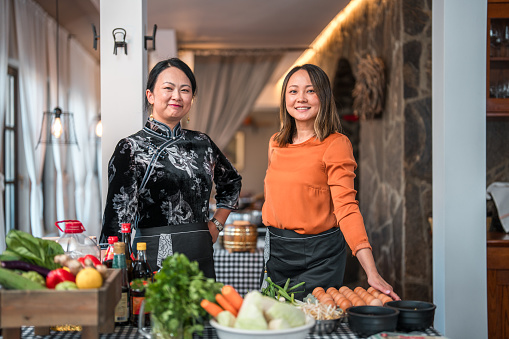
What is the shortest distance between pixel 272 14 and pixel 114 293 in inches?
194

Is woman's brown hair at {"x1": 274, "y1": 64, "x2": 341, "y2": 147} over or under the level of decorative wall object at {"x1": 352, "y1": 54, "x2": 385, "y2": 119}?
→ under

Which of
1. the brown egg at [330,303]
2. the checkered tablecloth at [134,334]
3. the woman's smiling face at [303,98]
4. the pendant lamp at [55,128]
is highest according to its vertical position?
the pendant lamp at [55,128]

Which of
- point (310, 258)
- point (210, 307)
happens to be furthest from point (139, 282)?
point (310, 258)

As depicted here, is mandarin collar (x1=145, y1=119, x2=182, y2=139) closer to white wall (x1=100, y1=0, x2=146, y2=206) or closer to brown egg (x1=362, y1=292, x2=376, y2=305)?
white wall (x1=100, y1=0, x2=146, y2=206)

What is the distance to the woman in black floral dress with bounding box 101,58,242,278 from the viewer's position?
2.10 meters

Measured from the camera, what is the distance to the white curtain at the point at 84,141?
7293 mm

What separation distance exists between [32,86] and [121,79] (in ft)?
10.5

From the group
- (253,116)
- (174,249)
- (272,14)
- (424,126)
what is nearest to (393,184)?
(424,126)

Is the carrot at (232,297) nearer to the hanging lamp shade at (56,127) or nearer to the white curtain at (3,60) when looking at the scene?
the white curtain at (3,60)

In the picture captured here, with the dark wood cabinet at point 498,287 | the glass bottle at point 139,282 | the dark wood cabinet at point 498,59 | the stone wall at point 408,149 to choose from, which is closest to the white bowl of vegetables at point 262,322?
the glass bottle at point 139,282

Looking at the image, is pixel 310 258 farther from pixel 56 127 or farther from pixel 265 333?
pixel 56 127

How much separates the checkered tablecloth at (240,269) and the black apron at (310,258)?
1.51 meters

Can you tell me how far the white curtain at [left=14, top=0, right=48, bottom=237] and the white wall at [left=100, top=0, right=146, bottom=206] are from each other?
273cm

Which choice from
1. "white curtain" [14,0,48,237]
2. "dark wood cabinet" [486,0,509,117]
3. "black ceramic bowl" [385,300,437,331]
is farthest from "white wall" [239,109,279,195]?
"black ceramic bowl" [385,300,437,331]
